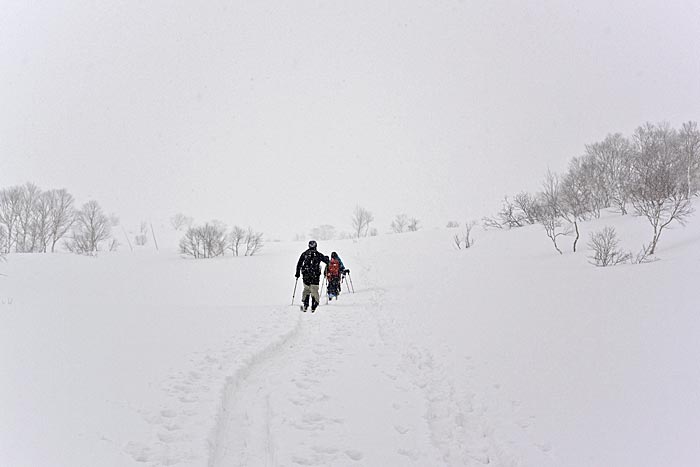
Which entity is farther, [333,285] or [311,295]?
[333,285]

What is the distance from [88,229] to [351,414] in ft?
172

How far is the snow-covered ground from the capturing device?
3.14m

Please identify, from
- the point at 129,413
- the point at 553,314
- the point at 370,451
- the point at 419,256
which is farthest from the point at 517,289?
the point at 419,256

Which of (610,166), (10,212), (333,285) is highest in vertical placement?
(610,166)

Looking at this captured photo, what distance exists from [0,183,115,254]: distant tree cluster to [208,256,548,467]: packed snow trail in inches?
1681

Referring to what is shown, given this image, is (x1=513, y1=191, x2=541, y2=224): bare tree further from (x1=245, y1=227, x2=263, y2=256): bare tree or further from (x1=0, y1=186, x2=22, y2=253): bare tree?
(x1=0, y1=186, x2=22, y2=253): bare tree

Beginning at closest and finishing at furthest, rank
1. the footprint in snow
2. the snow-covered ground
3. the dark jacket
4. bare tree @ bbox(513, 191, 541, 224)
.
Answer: the snow-covered ground → the footprint in snow → the dark jacket → bare tree @ bbox(513, 191, 541, 224)

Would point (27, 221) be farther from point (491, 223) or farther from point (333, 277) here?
point (491, 223)

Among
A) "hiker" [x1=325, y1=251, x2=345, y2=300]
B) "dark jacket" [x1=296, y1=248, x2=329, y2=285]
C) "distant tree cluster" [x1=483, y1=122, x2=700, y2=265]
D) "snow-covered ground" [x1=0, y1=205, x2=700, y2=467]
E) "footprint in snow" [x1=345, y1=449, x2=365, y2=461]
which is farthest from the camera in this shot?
"distant tree cluster" [x1=483, y1=122, x2=700, y2=265]

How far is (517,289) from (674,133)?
3424 cm

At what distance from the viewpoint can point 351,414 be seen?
404 centimetres

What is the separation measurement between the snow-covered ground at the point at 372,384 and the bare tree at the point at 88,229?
4480cm

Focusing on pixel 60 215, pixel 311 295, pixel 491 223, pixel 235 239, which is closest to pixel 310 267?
pixel 311 295

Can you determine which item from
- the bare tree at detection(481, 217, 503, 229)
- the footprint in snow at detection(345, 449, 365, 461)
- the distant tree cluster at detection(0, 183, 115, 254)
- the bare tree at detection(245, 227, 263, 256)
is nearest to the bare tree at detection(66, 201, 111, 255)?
the distant tree cluster at detection(0, 183, 115, 254)
